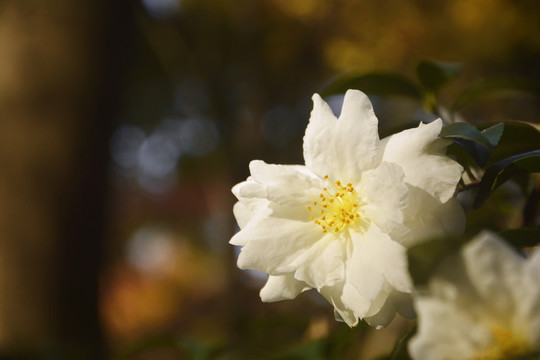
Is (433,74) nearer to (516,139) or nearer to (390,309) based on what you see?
(516,139)

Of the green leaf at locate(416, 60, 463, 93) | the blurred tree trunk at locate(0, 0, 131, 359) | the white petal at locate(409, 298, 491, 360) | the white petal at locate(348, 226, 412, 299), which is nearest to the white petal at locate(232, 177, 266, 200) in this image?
the white petal at locate(348, 226, 412, 299)

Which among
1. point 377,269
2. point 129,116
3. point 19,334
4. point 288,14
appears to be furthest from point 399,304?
point 129,116

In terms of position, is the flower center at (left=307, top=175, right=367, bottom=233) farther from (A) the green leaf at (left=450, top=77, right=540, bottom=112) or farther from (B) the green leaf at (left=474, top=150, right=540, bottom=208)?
(A) the green leaf at (left=450, top=77, right=540, bottom=112)

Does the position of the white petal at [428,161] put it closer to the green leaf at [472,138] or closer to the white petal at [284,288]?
the green leaf at [472,138]

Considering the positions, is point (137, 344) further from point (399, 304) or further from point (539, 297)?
A: point (539, 297)

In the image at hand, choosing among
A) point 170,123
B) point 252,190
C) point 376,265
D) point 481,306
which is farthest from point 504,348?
point 170,123

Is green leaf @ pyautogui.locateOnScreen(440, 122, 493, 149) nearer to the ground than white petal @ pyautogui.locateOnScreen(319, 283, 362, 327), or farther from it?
farther from it
